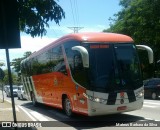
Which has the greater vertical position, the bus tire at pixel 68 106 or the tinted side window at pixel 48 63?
the tinted side window at pixel 48 63

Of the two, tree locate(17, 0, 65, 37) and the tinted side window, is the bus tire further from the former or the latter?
tree locate(17, 0, 65, 37)

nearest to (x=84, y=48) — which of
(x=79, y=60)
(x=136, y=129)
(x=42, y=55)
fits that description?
(x=79, y=60)

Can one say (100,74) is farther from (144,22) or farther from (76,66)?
(144,22)

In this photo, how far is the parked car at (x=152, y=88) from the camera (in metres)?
24.4

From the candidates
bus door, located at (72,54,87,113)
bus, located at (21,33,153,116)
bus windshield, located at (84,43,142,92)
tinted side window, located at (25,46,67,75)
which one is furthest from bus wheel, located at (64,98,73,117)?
bus windshield, located at (84,43,142,92)

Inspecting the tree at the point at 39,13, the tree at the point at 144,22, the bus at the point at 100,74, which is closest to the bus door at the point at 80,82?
the bus at the point at 100,74

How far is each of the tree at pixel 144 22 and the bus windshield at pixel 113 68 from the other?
2515 cm

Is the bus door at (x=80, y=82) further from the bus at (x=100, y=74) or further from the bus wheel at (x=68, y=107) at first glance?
the bus wheel at (x=68, y=107)

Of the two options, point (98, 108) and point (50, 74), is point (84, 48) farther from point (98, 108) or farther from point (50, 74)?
point (50, 74)

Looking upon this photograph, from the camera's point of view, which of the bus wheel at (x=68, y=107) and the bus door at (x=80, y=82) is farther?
the bus wheel at (x=68, y=107)

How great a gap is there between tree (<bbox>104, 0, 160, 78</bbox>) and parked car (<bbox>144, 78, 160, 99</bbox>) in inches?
539

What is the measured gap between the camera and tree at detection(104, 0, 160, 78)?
37.4 meters

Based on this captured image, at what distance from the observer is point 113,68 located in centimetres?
1227

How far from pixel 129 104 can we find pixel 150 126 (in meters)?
1.64
